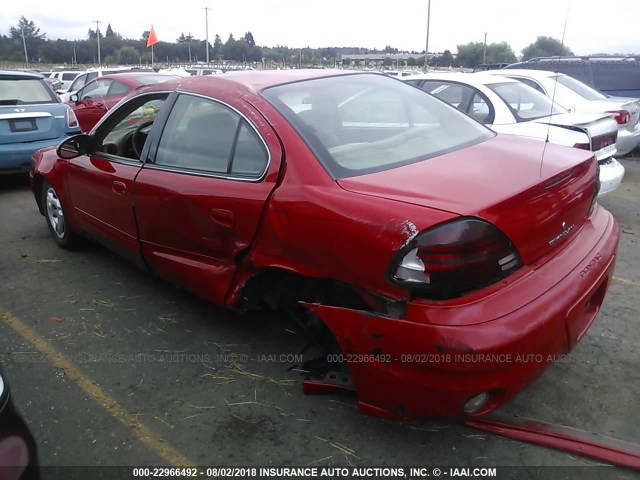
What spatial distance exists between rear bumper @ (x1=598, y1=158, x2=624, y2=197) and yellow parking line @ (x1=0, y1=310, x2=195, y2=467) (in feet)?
14.5

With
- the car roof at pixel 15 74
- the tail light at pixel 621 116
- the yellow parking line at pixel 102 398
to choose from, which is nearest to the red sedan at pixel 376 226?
the yellow parking line at pixel 102 398

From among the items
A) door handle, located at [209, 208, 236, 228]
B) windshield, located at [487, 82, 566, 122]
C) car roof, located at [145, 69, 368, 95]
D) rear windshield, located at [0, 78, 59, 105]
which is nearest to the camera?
door handle, located at [209, 208, 236, 228]

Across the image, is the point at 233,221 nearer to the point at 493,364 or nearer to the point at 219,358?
the point at 219,358

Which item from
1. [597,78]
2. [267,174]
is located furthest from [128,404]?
[597,78]

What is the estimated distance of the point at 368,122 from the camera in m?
3.04

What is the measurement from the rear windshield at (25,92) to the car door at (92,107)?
1642 mm

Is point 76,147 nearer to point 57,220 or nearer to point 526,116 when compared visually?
point 57,220

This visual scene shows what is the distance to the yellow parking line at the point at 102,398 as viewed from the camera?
2416 millimetres

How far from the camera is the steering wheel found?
390cm

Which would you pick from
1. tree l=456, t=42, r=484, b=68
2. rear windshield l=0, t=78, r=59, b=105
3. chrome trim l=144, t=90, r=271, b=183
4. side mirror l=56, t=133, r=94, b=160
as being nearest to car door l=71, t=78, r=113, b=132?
rear windshield l=0, t=78, r=59, b=105

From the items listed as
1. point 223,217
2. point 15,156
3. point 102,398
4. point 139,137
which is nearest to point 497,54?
point 15,156

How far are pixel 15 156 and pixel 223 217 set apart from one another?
17.0 ft

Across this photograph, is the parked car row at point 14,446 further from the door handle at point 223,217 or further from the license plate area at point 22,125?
the license plate area at point 22,125

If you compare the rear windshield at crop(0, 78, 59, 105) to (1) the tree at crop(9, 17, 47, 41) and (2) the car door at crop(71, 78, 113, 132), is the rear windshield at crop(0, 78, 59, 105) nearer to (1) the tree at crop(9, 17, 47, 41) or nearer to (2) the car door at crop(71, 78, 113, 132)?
(2) the car door at crop(71, 78, 113, 132)
